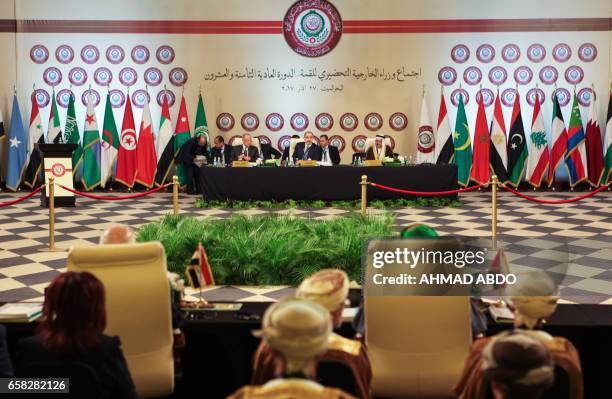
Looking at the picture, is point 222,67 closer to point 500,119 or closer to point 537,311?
point 500,119

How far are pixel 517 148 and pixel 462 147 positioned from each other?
104 cm

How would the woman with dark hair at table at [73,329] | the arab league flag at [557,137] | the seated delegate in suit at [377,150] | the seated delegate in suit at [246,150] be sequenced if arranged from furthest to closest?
the arab league flag at [557,137]
the seated delegate in suit at [246,150]
the seated delegate in suit at [377,150]
the woman with dark hair at table at [73,329]

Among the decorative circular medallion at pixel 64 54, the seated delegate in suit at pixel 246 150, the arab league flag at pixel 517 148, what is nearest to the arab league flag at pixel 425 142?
the arab league flag at pixel 517 148

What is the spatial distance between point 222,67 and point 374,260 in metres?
12.1

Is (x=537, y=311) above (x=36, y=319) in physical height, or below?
above

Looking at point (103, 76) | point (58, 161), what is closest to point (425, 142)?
point (103, 76)

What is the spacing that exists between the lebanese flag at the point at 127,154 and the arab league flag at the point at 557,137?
314 inches

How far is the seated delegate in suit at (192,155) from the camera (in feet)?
47.6

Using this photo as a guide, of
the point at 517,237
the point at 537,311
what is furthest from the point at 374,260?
the point at 517,237

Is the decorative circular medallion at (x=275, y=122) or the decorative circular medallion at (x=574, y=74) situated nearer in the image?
the decorative circular medallion at (x=574, y=74)

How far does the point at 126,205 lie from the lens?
12977mm

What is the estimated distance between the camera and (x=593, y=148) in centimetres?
1502

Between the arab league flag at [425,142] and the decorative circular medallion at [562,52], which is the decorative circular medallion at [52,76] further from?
the decorative circular medallion at [562,52]

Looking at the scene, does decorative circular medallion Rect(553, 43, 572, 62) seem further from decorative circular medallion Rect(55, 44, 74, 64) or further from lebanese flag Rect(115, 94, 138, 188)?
decorative circular medallion Rect(55, 44, 74, 64)
